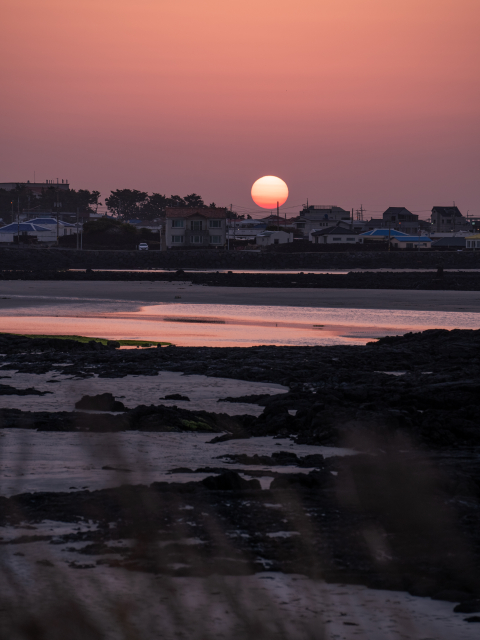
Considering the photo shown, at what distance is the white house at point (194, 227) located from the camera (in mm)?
113125

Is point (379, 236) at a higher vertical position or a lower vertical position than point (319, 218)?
lower

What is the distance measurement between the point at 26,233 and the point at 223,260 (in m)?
39.1

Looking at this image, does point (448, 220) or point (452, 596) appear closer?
point (452, 596)

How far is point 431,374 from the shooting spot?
56.5 feet

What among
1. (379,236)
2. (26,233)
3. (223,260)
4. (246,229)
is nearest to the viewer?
(223,260)

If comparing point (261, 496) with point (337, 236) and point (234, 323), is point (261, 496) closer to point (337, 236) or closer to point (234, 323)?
point (234, 323)

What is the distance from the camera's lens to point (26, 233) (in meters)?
124

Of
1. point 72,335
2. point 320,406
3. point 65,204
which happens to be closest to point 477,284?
point 72,335

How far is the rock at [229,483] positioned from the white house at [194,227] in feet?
344

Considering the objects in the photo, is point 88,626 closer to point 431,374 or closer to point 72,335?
point 431,374

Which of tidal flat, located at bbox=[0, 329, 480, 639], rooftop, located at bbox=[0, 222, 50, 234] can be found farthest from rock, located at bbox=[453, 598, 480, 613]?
rooftop, located at bbox=[0, 222, 50, 234]

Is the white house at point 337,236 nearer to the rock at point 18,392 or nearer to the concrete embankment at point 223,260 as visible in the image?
the concrete embankment at point 223,260

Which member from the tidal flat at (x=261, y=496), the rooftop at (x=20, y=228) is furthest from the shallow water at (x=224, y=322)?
the rooftop at (x=20, y=228)

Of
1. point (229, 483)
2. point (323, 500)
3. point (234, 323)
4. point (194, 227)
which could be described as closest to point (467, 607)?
point (323, 500)
